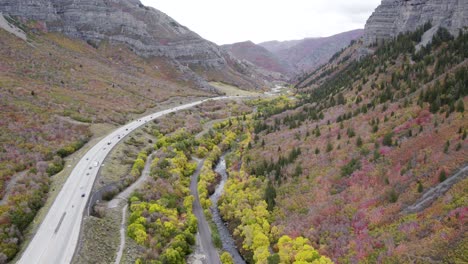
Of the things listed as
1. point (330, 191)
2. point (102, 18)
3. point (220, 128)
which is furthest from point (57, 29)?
point (330, 191)

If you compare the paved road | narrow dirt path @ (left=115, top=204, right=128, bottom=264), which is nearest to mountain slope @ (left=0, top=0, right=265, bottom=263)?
the paved road

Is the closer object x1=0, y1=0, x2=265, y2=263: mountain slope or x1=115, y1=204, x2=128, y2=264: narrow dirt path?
x1=115, y1=204, x2=128, y2=264: narrow dirt path

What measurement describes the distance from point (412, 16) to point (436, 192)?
285 feet

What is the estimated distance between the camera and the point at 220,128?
4473 inches

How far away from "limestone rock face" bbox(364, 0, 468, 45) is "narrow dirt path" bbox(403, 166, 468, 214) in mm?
58986

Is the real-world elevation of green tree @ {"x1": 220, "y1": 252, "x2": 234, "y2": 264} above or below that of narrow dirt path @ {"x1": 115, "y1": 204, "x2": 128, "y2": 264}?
below

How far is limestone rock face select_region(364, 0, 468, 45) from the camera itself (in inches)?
3243

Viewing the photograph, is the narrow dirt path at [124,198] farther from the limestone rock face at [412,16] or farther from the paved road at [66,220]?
the limestone rock face at [412,16]

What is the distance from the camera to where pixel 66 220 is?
45375 mm

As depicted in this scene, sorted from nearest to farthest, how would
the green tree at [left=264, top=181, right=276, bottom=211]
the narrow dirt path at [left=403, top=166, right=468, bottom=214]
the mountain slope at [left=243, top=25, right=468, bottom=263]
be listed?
1. the mountain slope at [left=243, top=25, right=468, bottom=263]
2. the narrow dirt path at [left=403, top=166, right=468, bottom=214]
3. the green tree at [left=264, top=181, right=276, bottom=211]

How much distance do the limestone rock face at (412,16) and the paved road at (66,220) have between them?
89.6 metres

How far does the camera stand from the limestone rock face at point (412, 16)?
82375mm

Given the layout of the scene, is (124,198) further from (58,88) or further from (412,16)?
(412,16)

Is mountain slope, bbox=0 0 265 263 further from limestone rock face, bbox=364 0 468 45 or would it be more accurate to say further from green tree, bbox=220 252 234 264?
limestone rock face, bbox=364 0 468 45
